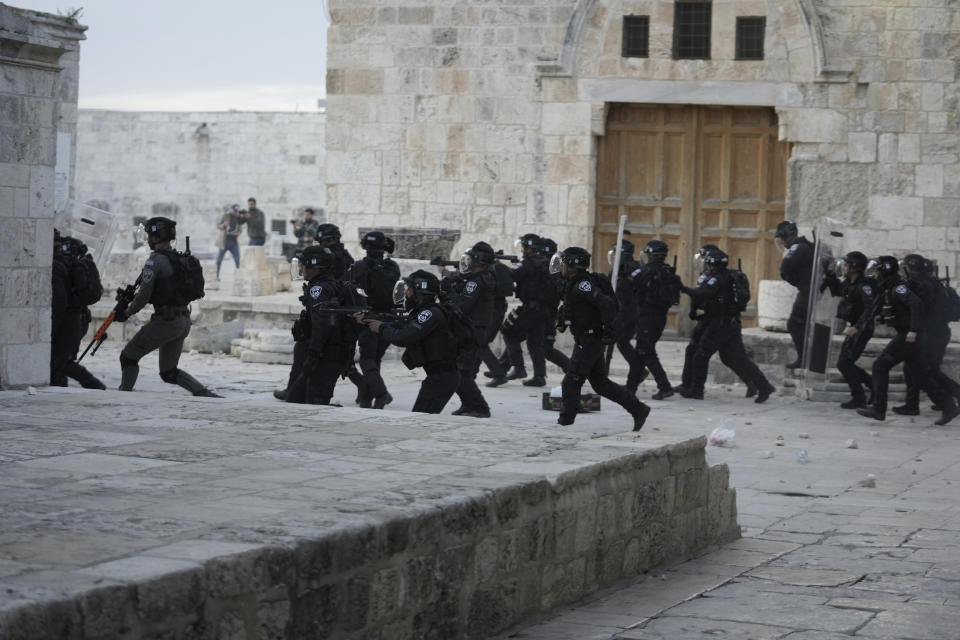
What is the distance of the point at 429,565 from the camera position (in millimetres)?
5578

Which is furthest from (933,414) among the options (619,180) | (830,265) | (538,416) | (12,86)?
(12,86)

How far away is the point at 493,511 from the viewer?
5.96 meters

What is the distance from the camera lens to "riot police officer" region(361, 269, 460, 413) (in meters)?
10.5

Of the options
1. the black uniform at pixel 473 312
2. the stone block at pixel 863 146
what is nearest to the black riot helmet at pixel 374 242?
the black uniform at pixel 473 312

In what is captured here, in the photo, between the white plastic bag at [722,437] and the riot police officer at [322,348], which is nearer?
the riot police officer at [322,348]

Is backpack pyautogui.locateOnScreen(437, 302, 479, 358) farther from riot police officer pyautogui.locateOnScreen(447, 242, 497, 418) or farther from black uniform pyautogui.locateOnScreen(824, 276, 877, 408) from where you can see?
black uniform pyautogui.locateOnScreen(824, 276, 877, 408)

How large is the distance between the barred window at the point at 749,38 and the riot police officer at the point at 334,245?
20.5ft

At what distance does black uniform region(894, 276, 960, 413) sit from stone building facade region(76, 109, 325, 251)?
74.6ft

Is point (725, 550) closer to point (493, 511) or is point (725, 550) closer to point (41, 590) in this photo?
point (493, 511)

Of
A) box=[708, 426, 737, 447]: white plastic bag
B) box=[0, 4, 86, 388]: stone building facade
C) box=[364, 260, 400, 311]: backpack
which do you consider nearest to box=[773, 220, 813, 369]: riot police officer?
box=[708, 426, 737, 447]: white plastic bag

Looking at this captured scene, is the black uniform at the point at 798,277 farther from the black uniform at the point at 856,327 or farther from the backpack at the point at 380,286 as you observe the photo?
the backpack at the point at 380,286

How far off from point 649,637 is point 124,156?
31.3 metres

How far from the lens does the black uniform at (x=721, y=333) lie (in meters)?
14.5

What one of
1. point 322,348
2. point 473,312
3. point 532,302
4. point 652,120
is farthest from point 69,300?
point 652,120
